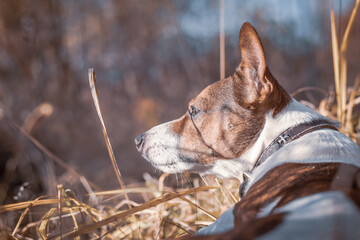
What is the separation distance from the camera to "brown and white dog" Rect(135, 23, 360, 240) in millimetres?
966

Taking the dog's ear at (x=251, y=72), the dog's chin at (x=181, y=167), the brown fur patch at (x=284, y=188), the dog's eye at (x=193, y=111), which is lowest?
the dog's chin at (x=181, y=167)

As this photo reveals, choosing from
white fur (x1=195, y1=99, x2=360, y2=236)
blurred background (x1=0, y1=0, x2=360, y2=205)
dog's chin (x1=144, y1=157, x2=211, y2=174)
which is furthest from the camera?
blurred background (x1=0, y1=0, x2=360, y2=205)

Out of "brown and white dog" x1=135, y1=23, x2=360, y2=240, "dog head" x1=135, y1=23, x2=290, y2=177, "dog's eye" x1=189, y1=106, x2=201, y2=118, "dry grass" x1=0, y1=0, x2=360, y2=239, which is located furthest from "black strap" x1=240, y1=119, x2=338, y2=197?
"dog's eye" x1=189, y1=106, x2=201, y2=118

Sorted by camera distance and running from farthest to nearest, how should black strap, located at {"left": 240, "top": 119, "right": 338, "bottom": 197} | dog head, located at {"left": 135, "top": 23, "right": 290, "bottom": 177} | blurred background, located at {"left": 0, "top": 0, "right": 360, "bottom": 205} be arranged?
blurred background, located at {"left": 0, "top": 0, "right": 360, "bottom": 205}, dog head, located at {"left": 135, "top": 23, "right": 290, "bottom": 177}, black strap, located at {"left": 240, "top": 119, "right": 338, "bottom": 197}

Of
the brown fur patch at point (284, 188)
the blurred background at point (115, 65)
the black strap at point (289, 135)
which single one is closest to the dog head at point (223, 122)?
the black strap at point (289, 135)

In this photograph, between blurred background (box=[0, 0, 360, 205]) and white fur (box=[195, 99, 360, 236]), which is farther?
blurred background (box=[0, 0, 360, 205])

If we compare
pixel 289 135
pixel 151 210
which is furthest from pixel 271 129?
pixel 151 210

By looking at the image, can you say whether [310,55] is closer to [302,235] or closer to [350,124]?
[350,124]

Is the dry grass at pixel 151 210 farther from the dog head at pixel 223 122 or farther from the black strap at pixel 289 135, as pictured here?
the black strap at pixel 289 135

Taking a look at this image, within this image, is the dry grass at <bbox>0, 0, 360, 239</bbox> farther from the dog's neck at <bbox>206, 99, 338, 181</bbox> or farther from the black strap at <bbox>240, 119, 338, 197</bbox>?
the black strap at <bbox>240, 119, 338, 197</bbox>

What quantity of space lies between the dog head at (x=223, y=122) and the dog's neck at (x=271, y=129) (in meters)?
0.02

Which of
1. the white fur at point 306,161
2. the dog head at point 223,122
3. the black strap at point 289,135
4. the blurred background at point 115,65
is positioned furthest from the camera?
the blurred background at point 115,65

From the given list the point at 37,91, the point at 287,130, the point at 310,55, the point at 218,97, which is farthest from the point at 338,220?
the point at 310,55

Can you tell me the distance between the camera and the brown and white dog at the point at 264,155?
966 millimetres
